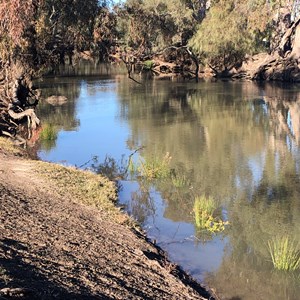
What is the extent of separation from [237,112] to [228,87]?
37.7ft

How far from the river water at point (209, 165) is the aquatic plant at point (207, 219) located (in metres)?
0.07

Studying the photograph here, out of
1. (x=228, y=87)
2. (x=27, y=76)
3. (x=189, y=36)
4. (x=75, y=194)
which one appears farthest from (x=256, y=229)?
(x=189, y=36)

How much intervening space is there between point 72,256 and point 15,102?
11540 millimetres

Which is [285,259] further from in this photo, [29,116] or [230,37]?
[230,37]

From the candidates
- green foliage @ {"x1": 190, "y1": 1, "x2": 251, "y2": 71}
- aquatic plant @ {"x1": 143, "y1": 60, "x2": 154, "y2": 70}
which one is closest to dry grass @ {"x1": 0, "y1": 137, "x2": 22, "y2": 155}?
→ green foliage @ {"x1": 190, "y1": 1, "x2": 251, "y2": 71}

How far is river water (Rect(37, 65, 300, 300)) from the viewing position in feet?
20.3

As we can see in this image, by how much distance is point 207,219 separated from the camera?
7.35 metres

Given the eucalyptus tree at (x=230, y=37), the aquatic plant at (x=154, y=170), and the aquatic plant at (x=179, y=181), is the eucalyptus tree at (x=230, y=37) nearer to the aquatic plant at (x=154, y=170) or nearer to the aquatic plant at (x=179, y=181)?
the aquatic plant at (x=154, y=170)

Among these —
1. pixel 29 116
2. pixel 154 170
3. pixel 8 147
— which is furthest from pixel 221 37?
pixel 154 170

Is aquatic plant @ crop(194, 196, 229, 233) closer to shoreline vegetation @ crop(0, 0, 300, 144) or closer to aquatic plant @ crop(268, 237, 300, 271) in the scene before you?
aquatic plant @ crop(268, 237, 300, 271)

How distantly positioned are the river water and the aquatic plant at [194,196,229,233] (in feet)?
0.23

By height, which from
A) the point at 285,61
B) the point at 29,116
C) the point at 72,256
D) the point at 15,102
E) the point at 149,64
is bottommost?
the point at 72,256

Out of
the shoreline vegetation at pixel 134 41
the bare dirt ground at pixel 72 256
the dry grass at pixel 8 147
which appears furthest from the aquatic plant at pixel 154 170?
the shoreline vegetation at pixel 134 41

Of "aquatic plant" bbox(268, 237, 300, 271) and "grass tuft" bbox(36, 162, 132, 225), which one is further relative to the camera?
"grass tuft" bbox(36, 162, 132, 225)
